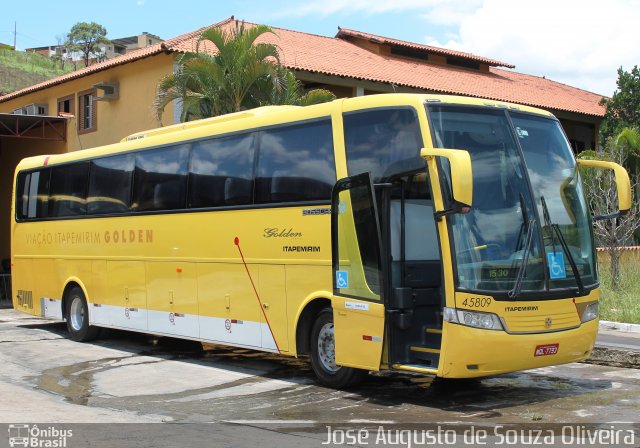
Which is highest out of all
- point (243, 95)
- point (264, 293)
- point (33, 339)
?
point (243, 95)

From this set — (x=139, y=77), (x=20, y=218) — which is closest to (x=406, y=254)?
(x=20, y=218)

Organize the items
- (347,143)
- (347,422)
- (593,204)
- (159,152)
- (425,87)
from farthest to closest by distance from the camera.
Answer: (425,87)
(593,204)
(159,152)
(347,143)
(347,422)

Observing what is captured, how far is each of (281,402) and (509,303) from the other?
9.21 feet

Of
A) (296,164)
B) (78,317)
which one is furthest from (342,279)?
(78,317)

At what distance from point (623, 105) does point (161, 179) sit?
1055 inches

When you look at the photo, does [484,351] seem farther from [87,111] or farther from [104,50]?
[104,50]

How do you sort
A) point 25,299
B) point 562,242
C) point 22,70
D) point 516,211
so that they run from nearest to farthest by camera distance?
point 516,211, point 562,242, point 25,299, point 22,70

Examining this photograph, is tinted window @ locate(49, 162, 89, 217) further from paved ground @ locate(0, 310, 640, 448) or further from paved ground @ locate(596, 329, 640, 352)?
paved ground @ locate(596, 329, 640, 352)

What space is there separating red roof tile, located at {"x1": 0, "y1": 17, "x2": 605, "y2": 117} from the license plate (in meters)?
17.4

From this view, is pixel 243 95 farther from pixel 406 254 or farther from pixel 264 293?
pixel 406 254

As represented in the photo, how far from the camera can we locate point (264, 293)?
11508mm

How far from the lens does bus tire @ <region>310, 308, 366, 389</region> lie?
10227mm

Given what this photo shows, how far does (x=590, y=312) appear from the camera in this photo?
965 centimetres

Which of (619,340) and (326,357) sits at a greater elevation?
(326,357)
